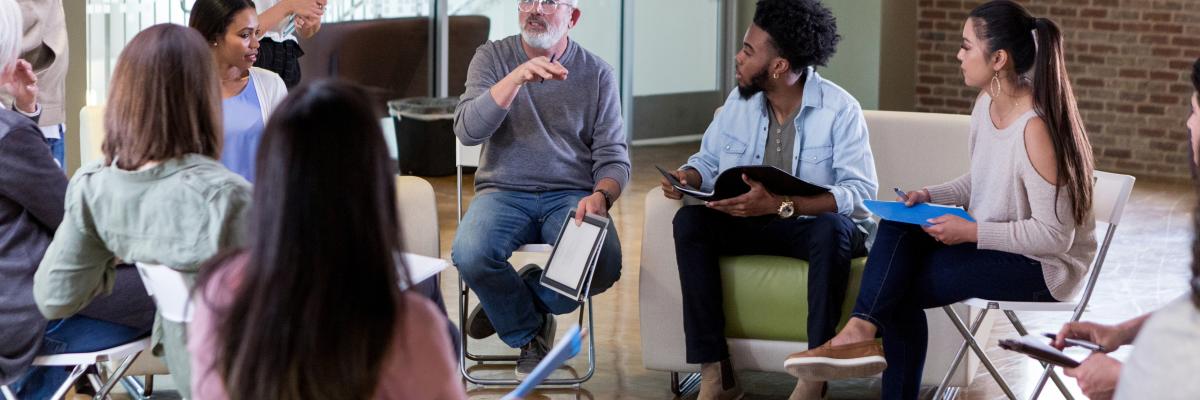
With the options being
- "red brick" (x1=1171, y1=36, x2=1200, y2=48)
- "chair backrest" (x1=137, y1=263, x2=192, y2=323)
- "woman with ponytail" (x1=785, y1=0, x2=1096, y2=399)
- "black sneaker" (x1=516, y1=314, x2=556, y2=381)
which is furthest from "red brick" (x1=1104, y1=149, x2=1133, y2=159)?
"chair backrest" (x1=137, y1=263, x2=192, y2=323)

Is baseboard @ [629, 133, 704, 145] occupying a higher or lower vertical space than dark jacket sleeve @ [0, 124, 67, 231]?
lower

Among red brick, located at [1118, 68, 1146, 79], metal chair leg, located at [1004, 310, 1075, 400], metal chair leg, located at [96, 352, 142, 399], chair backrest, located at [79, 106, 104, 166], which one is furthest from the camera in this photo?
red brick, located at [1118, 68, 1146, 79]

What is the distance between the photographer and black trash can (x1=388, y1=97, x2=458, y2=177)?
7.81 m

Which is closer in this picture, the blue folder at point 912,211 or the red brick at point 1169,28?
the blue folder at point 912,211

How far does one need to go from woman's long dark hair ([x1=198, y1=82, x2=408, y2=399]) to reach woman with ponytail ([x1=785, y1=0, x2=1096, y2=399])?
1898mm

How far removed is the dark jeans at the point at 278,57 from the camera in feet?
15.3

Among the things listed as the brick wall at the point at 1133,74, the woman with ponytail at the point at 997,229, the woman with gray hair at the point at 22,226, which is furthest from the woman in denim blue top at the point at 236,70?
the brick wall at the point at 1133,74

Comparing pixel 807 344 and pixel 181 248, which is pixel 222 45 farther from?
pixel 807 344

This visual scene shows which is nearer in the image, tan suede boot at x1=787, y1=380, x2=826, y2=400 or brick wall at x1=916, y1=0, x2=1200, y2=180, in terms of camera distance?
tan suede boot at x1=787, y1=380, x2=826, y2=400

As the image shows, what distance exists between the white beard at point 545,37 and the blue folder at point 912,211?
3.75ft

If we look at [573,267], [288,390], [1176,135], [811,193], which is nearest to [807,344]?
[811,193]

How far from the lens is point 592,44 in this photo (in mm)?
9078

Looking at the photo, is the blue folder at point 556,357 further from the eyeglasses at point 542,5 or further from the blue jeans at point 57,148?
the blue jeans at point 57,148

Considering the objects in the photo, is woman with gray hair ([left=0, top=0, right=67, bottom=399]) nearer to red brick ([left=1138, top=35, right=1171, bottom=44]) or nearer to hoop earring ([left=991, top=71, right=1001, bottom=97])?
hoop earring ([left=991, top=71, right=1001, bottom=97])
